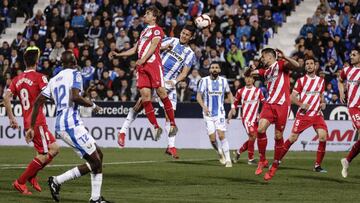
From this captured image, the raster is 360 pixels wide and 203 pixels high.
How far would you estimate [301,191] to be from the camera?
1862cm

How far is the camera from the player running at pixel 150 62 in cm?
2078

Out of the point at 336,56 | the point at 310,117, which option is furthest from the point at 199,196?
the point at 336,56

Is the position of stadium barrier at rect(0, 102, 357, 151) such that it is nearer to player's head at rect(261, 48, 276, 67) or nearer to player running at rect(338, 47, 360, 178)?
player running at rect(338, 47, 360, 178)

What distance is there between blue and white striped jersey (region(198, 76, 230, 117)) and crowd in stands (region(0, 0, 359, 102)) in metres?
7.16

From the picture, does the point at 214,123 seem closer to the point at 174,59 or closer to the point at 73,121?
the point at 174,59

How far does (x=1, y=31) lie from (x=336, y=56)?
1655cm

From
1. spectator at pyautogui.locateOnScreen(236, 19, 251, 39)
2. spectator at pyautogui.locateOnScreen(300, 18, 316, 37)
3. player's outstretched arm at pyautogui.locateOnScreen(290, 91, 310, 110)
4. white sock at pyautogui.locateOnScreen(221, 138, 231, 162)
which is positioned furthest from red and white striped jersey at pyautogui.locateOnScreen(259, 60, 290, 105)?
spectator at pyautogui.locateOnScreen(300, 18, 316, 37)

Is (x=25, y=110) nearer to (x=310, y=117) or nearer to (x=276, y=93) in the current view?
(x=276, y=93)

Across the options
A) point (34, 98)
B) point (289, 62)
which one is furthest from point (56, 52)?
point (34, 98)

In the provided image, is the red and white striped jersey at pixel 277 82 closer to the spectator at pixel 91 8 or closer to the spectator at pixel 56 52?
the spectator at pixel 56 52

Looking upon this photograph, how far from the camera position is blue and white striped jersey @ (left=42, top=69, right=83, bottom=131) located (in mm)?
15867

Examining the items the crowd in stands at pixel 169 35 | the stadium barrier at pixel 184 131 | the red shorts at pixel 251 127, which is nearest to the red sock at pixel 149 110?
the red shorts at pixel 251 127

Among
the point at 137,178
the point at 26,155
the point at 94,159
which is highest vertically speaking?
the point at 94,159

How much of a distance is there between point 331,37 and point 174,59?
1505cm
